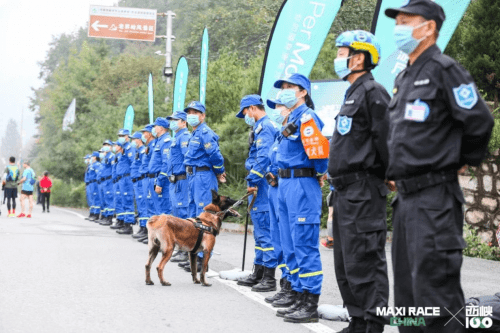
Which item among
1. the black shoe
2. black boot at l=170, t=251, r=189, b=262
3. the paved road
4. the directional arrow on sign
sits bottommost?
the black shoe

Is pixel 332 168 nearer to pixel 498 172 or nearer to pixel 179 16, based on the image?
pixel 498 172

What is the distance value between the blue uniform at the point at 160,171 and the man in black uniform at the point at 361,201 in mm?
8023

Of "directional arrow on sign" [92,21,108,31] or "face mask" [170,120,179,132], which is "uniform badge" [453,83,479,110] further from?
"directional arrow on sign" [92,21,108,31]

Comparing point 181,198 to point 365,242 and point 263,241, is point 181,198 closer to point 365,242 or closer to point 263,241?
point 263,241

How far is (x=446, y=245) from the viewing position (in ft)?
12.9

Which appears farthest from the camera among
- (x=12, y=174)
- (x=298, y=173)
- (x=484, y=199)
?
(x=12, y=174)

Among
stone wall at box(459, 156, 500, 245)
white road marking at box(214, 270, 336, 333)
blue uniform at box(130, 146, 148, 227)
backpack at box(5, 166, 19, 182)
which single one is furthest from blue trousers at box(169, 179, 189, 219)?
backpack at box(5, 166, 19, 182)

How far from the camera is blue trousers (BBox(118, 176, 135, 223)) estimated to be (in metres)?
18.1

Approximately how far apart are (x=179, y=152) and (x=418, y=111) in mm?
8000

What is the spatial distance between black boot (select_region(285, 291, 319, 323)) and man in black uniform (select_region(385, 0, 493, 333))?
256cm

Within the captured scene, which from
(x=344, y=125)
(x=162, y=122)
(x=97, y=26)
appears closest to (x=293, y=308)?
(x=344, y=125)

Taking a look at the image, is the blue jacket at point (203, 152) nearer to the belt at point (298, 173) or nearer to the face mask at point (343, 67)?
the belt at point (298, 173)

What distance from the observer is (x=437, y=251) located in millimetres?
3934

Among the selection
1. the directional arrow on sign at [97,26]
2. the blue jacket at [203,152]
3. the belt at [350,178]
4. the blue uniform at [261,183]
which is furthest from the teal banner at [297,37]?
the directional arrow on sign at [97,26]
